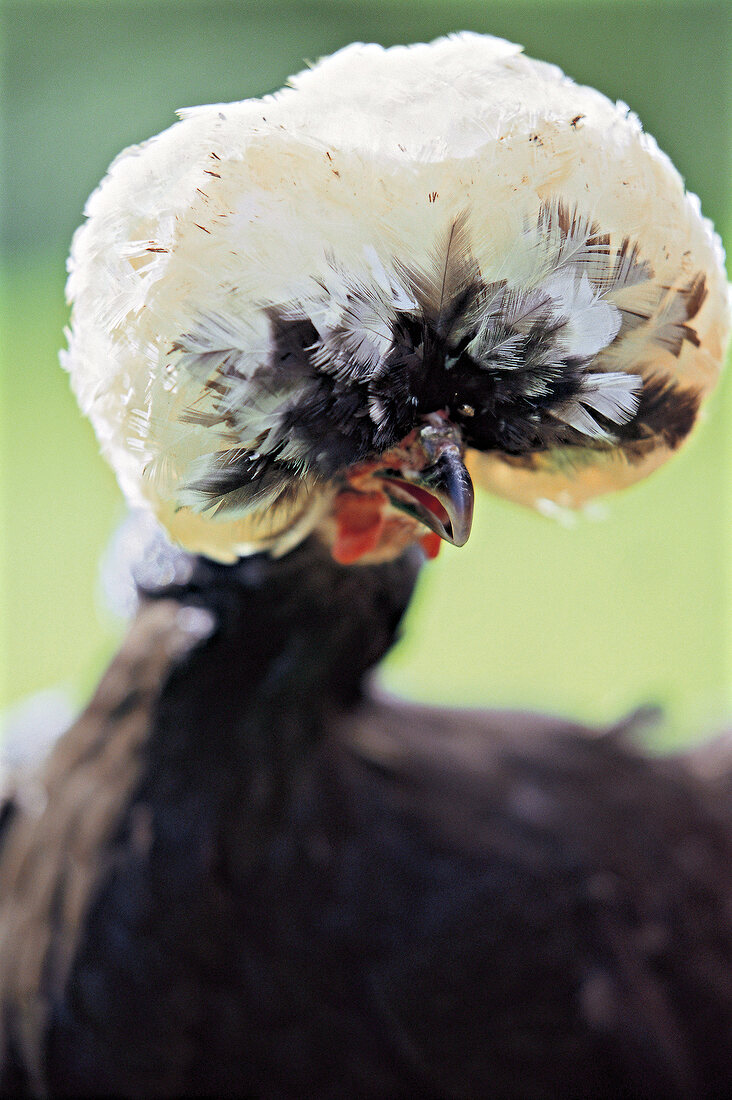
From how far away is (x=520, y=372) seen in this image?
1.73 ft

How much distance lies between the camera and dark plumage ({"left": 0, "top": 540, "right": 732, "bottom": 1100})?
0.88 m

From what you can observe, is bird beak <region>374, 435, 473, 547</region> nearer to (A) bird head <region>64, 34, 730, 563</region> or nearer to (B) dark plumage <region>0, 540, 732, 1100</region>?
(A) bird head <region>64, 34, 730, 563</region>

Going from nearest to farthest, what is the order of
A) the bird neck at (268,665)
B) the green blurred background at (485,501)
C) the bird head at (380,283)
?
the bird head at (380,283), the bird neck at (268,665), the green blurred background at (485,501)

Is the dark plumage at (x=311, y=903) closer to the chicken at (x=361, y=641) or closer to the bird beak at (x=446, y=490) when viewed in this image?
the chicken at (x=361, y=641)

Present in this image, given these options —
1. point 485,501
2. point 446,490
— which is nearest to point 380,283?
point 446,490

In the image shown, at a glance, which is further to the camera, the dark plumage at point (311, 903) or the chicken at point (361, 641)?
the dark plumage at point (311, 903)

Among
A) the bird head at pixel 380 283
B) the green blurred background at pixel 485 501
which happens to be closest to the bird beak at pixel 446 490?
the bird head at pixel 380 283

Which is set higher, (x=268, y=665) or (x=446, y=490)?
(x=446, y=490)

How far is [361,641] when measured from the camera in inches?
34.0

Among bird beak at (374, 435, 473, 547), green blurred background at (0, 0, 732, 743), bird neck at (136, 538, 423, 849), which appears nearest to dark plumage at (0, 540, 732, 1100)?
bird neck at (136, 538, 423, 849)

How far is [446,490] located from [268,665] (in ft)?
1.21

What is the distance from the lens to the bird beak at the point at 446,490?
0.54 meters

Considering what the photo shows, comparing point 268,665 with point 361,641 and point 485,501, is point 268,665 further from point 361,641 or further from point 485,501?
point 485,501

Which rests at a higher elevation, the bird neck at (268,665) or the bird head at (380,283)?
the bird head at (380,283)
